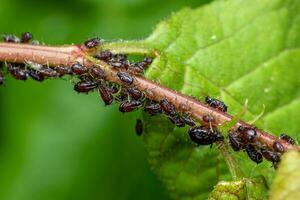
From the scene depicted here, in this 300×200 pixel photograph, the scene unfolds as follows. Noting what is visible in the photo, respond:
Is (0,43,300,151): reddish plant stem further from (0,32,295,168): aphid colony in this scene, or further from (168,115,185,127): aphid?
(168,115,185,127): aphid

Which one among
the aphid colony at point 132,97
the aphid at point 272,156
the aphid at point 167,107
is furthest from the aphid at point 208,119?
the aphid at point 272,156

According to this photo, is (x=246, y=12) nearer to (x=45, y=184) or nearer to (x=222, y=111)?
(x=222, y=111)

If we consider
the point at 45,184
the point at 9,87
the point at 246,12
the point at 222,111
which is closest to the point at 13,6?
the point at 9,87

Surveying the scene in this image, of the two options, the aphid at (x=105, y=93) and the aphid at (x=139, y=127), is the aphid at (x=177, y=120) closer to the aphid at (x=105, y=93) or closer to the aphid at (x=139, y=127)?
the aphid at (x=105, y=93)

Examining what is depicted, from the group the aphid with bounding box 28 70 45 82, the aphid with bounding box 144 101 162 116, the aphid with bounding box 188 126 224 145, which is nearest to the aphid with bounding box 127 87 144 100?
the aphid with bounding box 144 101 162 116

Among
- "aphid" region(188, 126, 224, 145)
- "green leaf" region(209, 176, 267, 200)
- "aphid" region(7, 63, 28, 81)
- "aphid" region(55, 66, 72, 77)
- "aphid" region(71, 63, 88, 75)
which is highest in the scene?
"aphid" region(7, 63, 28, 81)
